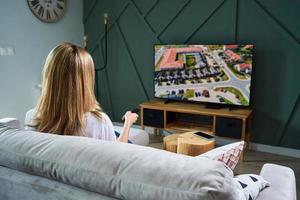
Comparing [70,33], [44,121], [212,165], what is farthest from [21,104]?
[212,165]

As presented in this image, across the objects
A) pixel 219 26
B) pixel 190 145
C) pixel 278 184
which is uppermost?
pixel 219 26

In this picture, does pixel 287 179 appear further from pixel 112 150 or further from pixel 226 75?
pixel 226 75

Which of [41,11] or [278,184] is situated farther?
[41,11]

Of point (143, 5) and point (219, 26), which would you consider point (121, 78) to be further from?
point (219, 26)

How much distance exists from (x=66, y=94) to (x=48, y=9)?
3266mm

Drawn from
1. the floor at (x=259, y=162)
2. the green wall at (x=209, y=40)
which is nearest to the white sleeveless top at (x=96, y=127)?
the floor at (x=259, y=162)

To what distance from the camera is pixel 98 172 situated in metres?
0.90

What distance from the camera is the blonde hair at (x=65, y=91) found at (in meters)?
1.32

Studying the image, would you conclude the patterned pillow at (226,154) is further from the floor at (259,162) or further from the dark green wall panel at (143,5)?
the dark green wall panel at (143,5)

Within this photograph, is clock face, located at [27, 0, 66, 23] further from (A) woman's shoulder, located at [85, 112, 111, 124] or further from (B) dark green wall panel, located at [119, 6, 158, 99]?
(A) woman's shoulder, located at [85, 112, 111, 124]

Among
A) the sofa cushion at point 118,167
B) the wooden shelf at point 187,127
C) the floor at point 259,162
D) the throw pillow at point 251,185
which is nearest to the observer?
the sofa cushion at point 118,167

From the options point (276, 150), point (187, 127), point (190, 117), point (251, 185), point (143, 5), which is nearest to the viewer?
point (251, 185)

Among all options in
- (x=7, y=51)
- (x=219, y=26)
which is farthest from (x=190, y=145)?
(x=7, y=51)

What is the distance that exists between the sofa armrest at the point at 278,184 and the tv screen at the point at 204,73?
195 cm
